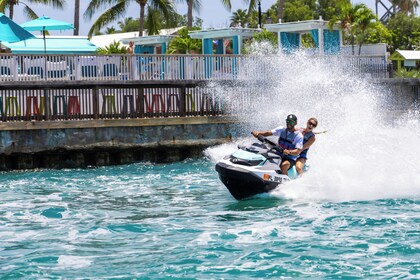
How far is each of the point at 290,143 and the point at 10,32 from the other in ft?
43.3

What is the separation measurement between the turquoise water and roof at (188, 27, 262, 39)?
61.1 feet

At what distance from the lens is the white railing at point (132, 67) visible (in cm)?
2516

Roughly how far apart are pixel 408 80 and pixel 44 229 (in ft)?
59.0

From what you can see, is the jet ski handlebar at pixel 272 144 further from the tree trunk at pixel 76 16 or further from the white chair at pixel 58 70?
the tree trunk at pixel 76 16

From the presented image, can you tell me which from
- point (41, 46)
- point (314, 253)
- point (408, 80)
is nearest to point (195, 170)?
point (408, 80)

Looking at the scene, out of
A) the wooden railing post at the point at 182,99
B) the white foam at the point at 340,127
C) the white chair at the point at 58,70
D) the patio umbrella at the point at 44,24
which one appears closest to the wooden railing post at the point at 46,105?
the white chair at the point at 58,70

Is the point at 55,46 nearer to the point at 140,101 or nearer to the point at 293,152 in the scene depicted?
the point at 140,101

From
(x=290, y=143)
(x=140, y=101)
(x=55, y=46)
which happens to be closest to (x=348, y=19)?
(x=55, y=46)

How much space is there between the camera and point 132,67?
2638 cm

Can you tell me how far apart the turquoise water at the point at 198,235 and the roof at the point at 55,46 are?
54.5 ft

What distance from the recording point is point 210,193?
19156 millimetres

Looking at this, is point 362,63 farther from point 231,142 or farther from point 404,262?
point 404,262

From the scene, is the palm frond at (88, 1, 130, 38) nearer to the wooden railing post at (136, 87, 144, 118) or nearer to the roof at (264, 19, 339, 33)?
the roof at (264, 19, 339, 33)

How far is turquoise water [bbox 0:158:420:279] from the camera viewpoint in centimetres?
1172
